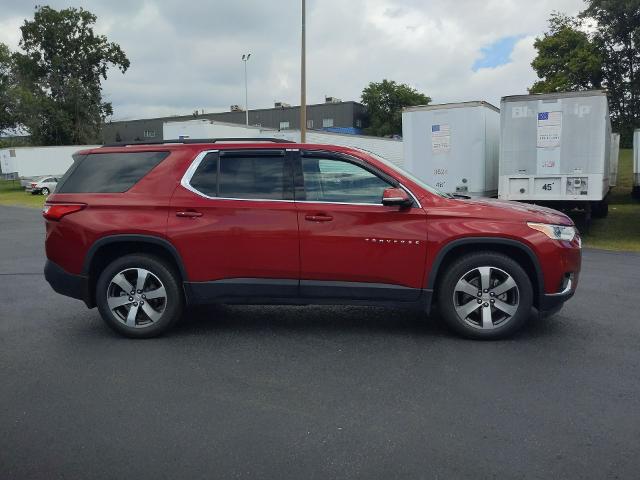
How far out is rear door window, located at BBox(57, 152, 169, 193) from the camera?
5.28 meters

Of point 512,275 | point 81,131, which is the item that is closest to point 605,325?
point 512,275

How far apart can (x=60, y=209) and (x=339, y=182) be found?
2540 mm

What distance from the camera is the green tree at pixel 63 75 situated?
5794 cm

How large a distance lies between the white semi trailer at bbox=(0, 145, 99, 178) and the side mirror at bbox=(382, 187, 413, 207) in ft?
139

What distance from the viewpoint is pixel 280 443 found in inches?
128

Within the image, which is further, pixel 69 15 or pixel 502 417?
pixel 69 15

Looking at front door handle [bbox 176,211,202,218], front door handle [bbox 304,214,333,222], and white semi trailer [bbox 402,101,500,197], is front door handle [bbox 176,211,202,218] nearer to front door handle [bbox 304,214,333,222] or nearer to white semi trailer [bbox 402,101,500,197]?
front door handle [bbox 304,214,333,222]

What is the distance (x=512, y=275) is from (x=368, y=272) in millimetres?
1220

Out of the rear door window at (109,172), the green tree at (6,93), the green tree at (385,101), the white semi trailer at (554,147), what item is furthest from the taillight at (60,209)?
the green tree at (385,101)

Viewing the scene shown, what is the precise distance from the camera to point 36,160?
43406mm

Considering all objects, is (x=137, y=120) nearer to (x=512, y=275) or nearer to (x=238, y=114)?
(x=238, y=114)

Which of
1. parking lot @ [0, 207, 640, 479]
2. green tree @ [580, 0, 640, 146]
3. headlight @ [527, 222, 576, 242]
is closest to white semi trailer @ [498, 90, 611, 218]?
parking lot @ [0, 207, 640, 479]

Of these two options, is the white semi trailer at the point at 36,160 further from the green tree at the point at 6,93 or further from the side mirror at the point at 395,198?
the side mirror at the point at 395,198

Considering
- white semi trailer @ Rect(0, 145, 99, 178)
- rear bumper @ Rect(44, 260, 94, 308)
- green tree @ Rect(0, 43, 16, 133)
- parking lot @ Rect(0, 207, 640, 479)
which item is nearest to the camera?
parking lot @ Rect(0, 207, 640, 479)
